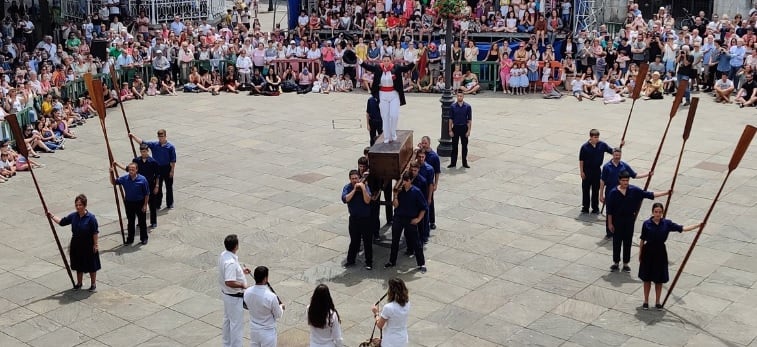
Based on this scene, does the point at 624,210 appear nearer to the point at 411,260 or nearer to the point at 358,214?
the point at 411,260

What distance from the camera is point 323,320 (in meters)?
9.51

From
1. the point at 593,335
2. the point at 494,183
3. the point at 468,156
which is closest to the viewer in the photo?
the point at 593,335

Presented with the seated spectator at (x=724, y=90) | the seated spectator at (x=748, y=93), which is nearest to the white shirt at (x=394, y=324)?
the seated spectator at (x=748, y=93)

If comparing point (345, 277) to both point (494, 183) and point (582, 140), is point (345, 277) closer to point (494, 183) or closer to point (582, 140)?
point (494, 183)

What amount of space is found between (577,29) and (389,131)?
1752cm

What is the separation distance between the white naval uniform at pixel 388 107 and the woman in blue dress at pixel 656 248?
4822mm

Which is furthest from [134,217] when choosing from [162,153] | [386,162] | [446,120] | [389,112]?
[446,120]

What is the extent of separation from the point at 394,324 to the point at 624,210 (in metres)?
5.11

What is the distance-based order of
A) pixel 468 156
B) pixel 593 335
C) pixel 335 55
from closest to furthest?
pixel 593 335
pixel 468 156
pixel 335 55

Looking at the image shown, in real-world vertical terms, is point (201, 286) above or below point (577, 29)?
below

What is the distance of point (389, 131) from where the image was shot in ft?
51.3

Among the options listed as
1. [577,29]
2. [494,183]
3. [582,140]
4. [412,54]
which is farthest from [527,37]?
[494,183]

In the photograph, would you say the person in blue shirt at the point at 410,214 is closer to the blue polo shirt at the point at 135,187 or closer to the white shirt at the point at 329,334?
the blue polo shirt at the point at 135,187

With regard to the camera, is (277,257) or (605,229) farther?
(605,229)
